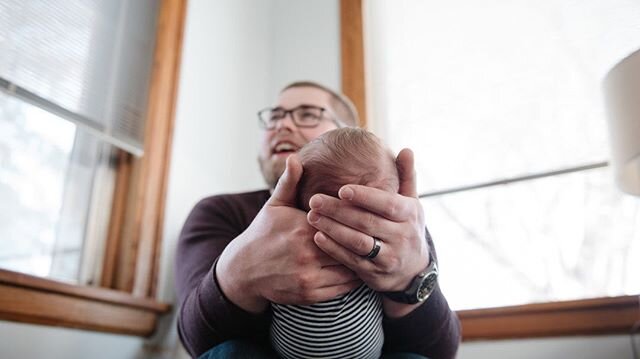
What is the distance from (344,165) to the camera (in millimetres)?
691

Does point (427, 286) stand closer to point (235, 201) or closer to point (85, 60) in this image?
point (235, 201)

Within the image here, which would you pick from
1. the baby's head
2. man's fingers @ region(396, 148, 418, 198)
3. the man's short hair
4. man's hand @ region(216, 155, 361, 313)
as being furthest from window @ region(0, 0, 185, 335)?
man's fingers @ region(396, 148, 418, 198)

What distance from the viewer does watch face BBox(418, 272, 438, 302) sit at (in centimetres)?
74

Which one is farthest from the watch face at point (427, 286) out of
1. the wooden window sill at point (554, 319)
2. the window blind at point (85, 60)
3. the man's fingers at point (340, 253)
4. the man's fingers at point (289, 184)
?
the window blind at point (85, 60)

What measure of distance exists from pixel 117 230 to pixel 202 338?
2.49ft

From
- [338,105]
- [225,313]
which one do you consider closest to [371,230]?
[225,313]

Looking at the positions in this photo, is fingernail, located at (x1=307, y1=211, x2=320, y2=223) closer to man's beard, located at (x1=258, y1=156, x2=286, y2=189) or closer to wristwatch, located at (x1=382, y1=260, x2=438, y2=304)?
wristwatch, located at (x1=382, y1=260, x2=438, y2=304)

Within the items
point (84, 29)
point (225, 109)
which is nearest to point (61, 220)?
point (84, 29)

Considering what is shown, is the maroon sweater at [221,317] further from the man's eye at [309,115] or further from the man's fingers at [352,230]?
the man's eye at [309,115]

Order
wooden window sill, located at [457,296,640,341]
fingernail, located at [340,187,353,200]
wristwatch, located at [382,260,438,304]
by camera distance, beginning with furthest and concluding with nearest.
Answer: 1. wooden window sill, located at [457,296,640,341]
2. wristwatch, located at [382,260,438,304]
3. fingernail, located at [340,187,353,200]

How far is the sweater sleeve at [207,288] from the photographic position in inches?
30.3

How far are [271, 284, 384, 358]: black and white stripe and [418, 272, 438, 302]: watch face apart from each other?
0.07 meters

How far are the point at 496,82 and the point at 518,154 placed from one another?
0.87ft

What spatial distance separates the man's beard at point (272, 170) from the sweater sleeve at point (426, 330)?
1.48 feet
